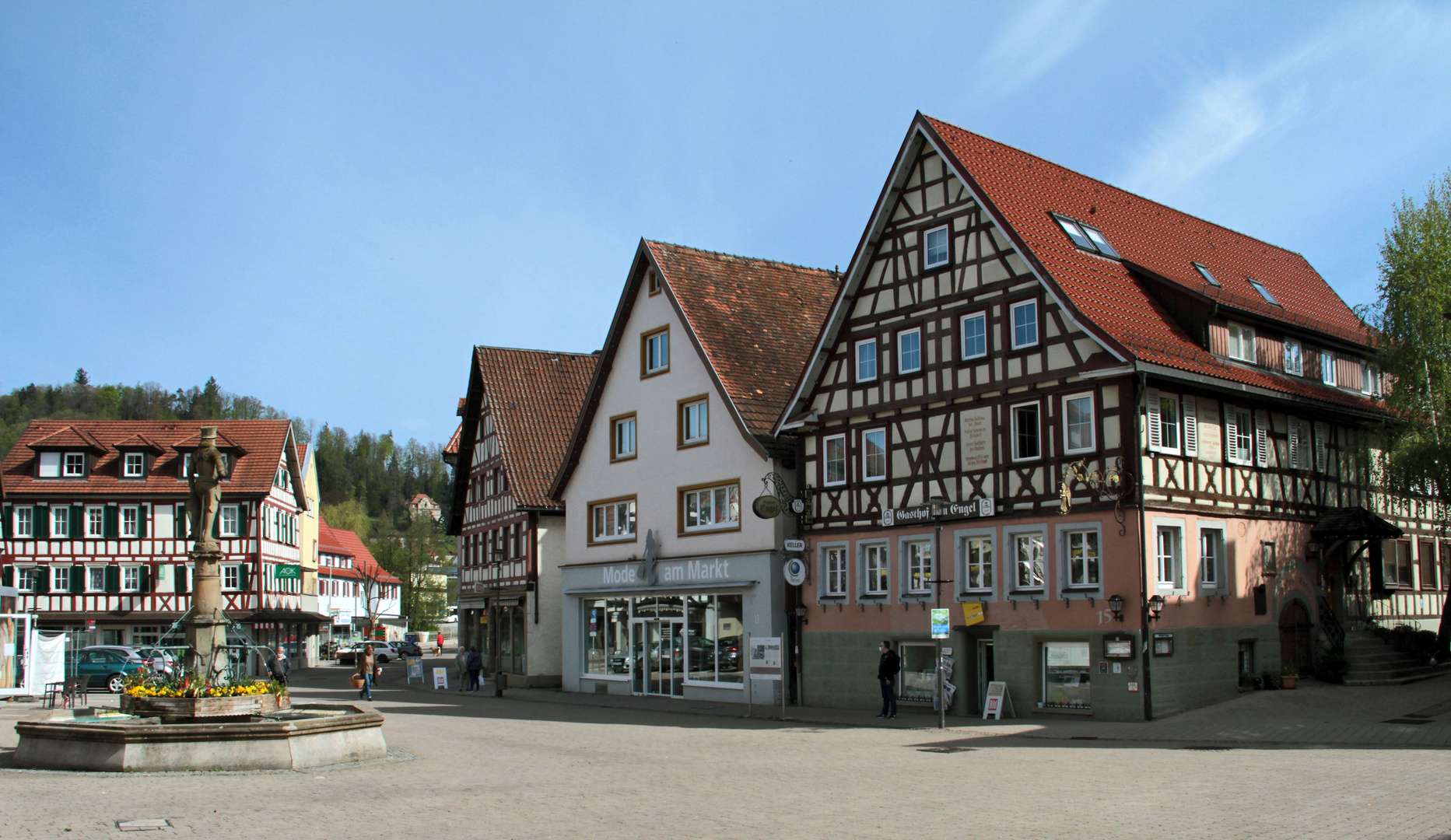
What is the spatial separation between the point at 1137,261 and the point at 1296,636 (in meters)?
8.70

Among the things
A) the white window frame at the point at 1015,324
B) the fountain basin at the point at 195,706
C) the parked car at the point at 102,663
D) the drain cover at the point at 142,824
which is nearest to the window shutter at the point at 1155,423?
the white window frame at the point at 1015,324

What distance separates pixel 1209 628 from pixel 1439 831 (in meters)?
13.9

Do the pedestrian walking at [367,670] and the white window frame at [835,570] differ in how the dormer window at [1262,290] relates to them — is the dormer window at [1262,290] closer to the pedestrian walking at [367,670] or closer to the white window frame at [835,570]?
the white window frame at [835,570]

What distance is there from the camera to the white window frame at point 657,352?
35750 mm

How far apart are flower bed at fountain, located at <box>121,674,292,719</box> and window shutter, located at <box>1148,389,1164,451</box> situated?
15675 millimetres

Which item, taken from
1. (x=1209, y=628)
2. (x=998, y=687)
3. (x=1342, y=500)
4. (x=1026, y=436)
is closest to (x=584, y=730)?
(x=998, y=687)

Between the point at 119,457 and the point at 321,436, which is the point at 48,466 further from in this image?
the point at 321,436

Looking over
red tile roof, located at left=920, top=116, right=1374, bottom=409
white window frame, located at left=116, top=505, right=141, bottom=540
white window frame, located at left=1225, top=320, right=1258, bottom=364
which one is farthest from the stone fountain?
white window frame, located at left=116, top=505, right=141, bottom=540

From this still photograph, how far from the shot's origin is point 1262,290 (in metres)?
32.4

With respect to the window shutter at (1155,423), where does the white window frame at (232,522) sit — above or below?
below

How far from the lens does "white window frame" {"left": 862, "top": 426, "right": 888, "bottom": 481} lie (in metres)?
28.5

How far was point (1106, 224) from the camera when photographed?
29578mm

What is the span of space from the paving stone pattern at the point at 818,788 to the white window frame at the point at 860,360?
335 inches

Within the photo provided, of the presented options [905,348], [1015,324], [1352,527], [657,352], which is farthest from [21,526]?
[1352,527]
